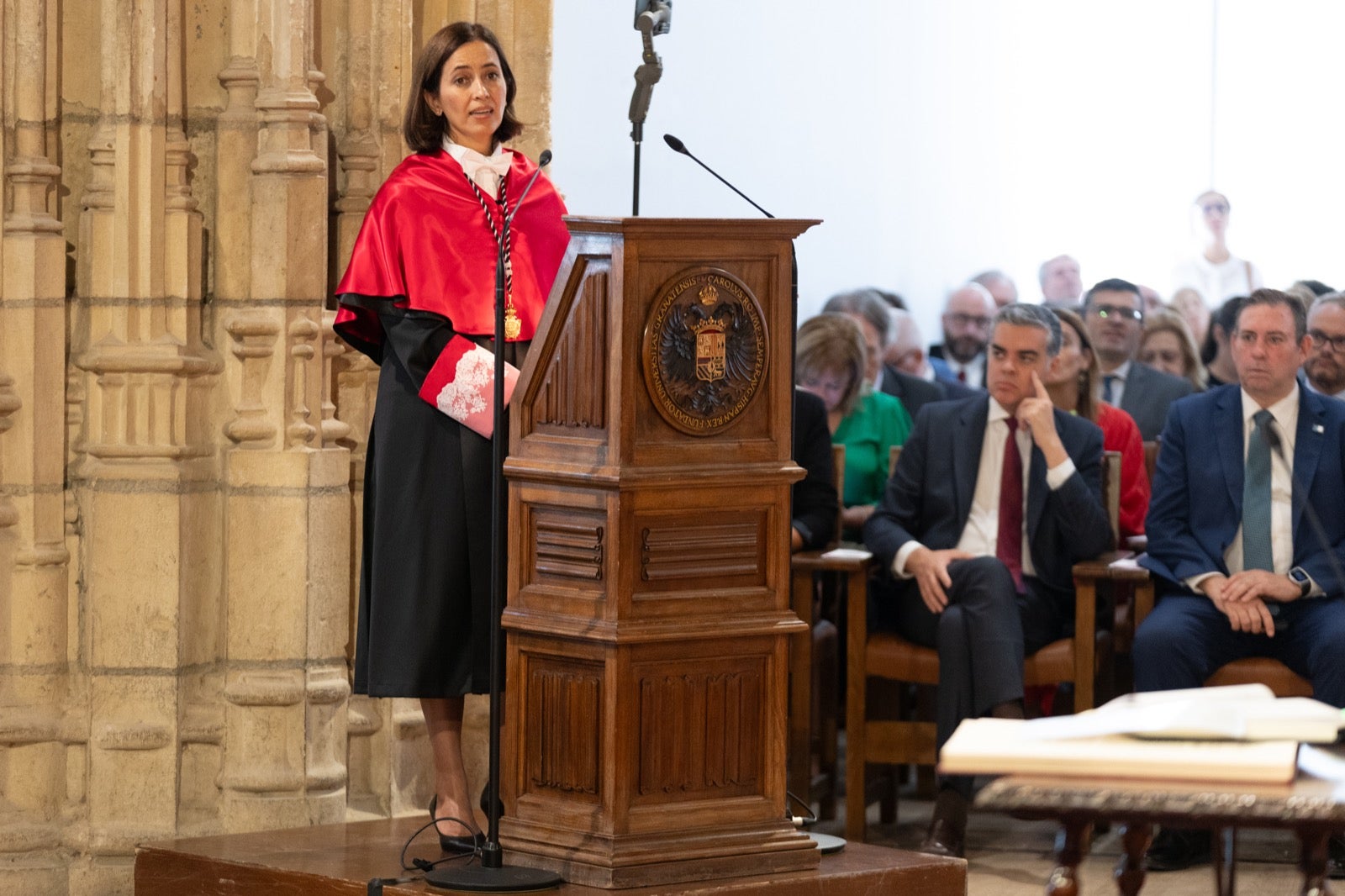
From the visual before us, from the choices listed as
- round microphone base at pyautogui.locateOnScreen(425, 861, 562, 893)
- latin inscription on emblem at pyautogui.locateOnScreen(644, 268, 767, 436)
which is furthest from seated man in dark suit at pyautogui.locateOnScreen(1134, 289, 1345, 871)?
round microphone base at pyautogui.locateOnScreen(425, 861, 562, 893)

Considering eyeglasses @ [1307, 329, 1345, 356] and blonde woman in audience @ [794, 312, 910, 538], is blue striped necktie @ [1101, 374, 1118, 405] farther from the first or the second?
blonde woman in audience @ [794, 312, 910, 538]

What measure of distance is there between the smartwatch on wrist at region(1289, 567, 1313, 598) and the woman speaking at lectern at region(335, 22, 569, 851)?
7.53 ft

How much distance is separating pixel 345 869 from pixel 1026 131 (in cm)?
700

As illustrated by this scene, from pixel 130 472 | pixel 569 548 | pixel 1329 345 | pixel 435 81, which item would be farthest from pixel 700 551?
pixel 1329 345

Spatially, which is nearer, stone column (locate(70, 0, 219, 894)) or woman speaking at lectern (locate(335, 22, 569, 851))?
woman speaking at lectern (locate(335, 22, 569, 851))

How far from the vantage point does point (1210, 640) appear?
550 centimetres

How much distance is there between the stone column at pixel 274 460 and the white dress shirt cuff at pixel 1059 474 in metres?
1.96

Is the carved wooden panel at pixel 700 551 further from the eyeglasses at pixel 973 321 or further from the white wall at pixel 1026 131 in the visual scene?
the white wall at pixel 1026 131

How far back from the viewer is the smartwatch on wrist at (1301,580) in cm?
549

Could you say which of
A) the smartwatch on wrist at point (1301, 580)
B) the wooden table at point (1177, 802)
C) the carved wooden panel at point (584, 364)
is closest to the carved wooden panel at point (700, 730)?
the carved wooden panel at point (584, 364)

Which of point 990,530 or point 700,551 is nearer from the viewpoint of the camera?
point 700,551

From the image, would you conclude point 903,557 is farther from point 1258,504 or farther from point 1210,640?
point 1258,504

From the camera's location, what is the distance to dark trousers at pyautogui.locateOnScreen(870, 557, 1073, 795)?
5.41m

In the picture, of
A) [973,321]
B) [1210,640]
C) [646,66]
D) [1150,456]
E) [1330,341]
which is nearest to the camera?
[646,66]
